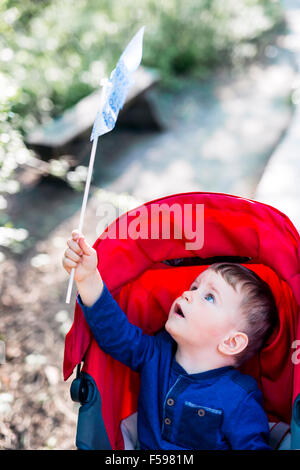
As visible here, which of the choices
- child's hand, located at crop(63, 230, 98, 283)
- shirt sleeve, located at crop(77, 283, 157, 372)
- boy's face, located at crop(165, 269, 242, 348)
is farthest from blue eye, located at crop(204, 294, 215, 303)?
child's hand, located at crop(63, 230, 98, 283)

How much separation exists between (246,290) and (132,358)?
0.42m

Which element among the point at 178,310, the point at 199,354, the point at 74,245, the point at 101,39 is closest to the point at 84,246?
the point at 74,245

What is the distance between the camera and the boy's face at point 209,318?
4.88 feet

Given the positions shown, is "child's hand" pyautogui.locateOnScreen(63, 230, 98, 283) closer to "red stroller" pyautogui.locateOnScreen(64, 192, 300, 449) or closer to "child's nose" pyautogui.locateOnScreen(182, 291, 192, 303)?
"red stroller" pyautogui.locateOnScreen(64, 192, 300, 449)

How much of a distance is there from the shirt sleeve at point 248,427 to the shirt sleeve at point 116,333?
33cm

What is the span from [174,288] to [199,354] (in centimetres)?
27

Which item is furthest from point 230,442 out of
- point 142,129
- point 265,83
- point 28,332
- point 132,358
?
point 265,83

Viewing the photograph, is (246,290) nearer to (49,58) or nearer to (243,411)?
(243,411)

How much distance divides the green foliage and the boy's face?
5.30 feet

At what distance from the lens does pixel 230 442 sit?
141 centimetres

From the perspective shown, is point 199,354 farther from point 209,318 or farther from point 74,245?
point 74,245

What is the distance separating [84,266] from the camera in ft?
4.51

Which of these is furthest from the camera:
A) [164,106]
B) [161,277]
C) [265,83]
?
[265,83]

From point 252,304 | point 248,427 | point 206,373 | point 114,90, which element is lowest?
point 248,427
